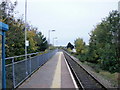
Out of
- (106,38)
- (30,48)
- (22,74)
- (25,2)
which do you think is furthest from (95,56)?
(22,74)

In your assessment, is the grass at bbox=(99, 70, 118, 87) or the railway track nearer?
the railway track

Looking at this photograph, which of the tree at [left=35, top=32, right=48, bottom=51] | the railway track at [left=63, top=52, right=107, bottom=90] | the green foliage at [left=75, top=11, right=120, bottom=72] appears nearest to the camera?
the railway track at [left=63, top=52, right=107, bottom=90]

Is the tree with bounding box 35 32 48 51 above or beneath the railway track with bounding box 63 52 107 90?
above

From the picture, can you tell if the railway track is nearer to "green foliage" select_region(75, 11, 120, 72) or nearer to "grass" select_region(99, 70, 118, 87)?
"grass" select_region(99, 70, 118, 87)

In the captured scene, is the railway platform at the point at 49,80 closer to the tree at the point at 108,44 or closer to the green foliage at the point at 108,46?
the green foliage at the point at 108,46

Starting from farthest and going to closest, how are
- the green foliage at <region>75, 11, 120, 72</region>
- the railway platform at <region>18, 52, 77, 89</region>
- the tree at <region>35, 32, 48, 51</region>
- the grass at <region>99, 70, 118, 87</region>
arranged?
the tree at <region>35, 32, 48, 51</region>, the green foliage at <region>75, 11, 120, 72</region>, the grass at <region>99, 70, 118, 87</region>, the railway platform at <region>18, 52, 77, 89</region>

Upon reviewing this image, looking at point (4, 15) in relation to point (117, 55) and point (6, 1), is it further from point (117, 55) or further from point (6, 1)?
point (117, 55)

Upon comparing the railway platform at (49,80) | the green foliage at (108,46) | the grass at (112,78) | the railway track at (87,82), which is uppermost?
the green foliage at (108,46)

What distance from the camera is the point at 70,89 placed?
354 inches

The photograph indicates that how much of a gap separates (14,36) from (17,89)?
5793 mm

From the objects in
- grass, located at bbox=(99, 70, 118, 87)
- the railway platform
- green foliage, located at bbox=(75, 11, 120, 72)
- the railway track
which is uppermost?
green foliage, located at bbox=(75, 11, 120, 72)

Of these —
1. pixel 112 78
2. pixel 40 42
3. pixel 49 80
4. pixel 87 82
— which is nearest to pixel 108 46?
pixel 112 78

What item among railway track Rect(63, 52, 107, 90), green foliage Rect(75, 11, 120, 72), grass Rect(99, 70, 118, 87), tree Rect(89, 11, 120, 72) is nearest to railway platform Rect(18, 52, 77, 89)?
railway track Rect(63, 52, 107, 90)

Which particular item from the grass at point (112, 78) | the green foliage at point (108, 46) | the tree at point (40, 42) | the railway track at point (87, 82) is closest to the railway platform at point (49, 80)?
Answer: the railway track at point (87, 82)
